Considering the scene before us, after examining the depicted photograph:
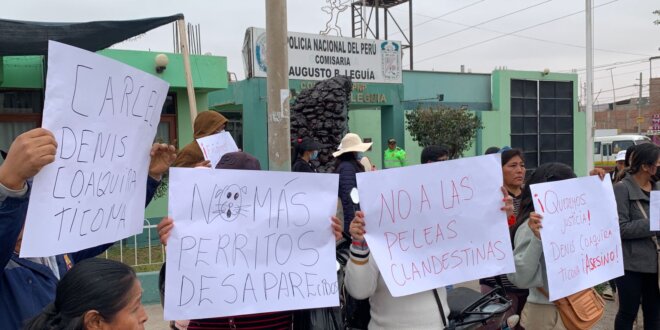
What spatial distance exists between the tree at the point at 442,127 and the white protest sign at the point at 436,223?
14.2 metres

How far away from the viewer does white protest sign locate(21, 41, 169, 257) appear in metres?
1.86

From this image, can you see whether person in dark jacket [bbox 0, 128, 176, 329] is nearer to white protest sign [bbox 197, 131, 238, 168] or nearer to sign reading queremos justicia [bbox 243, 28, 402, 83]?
white protest sign [bbox 197, 131, 238, 168]

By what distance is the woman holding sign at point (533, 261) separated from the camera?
3107 mm

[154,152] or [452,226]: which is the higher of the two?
[154,152]

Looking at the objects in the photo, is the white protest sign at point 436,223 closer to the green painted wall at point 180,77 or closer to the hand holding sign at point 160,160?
the hand holding sign at point 160,160

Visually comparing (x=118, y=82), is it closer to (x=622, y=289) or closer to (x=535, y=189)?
(x=535, y=189)

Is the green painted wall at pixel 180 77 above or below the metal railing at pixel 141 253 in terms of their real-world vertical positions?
above

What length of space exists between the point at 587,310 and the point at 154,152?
248 centimetres

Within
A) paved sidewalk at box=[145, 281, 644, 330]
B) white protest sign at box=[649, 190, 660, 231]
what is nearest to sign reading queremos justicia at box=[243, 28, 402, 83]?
paved sidewalk at box=[145, 281, 644, 330]

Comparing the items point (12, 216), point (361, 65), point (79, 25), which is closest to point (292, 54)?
point (361, 65)

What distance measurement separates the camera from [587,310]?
10.5 ft

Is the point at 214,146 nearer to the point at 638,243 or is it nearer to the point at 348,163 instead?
the point at 348,163

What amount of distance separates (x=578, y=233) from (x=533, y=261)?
0.37 m

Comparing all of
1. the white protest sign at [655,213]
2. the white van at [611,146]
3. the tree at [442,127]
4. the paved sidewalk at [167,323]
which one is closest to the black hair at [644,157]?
the white protest sign at [655,213]
